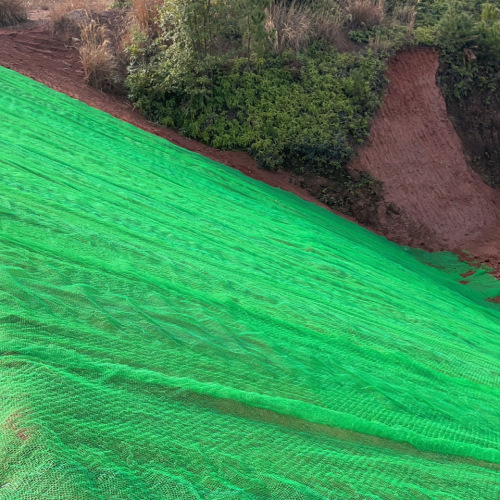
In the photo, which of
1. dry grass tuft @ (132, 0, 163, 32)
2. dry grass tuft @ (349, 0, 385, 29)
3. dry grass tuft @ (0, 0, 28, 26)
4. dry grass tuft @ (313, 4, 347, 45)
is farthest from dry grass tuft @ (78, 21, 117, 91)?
dry grass tuft @ (349, 0, 385, 29)

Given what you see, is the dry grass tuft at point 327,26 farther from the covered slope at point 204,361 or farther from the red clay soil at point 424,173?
the covered slope at point 204,361

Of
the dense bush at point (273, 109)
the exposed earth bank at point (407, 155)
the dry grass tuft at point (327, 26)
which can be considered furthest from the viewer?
the dry grass tuft at point (327, 26)

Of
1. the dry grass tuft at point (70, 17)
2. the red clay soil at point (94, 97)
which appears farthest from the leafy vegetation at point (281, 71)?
the dry grass tuft at point (70, 17)

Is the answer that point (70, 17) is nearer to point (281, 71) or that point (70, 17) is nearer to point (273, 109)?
point (281, 71)

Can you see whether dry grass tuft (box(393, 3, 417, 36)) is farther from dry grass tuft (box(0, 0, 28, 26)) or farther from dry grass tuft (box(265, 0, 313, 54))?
dry grass tuft (box(0, 0, 28, 26))

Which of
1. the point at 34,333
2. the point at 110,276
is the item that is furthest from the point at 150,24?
the point at 34,333
